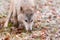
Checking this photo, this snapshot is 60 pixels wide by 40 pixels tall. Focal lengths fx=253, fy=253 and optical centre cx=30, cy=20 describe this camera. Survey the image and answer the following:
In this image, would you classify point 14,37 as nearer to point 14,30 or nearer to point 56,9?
point 14,30

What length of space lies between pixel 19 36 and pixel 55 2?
2978 mm

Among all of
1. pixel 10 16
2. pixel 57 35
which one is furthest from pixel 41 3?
pixel 57 35

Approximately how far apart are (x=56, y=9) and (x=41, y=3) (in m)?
0.87

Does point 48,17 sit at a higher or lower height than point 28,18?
lower

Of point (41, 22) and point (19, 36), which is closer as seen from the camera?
point (19, 36)

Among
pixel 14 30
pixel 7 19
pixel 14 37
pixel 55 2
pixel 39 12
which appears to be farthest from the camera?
pixel 55 2

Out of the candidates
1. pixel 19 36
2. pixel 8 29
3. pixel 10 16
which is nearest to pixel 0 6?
pixel 10 16

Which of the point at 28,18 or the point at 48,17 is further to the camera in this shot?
the point at 48,17

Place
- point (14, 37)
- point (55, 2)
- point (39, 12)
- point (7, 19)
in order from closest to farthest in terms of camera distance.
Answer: point (14, 37) → point (7, 19) → point (39, 12) → point (55, 2)

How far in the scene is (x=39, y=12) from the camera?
7.87 metres

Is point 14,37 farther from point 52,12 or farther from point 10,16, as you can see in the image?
point 52,12

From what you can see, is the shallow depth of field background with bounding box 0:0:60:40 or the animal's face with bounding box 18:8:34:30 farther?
the shallow depth of field background with bounding box 0:0:60:40

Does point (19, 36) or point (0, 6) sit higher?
point (0, 6)

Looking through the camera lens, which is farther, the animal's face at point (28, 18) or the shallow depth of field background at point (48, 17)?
the shallow depth of field background at point (48, 17)
